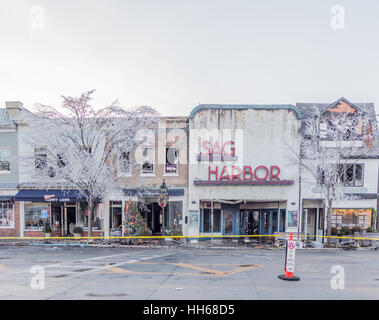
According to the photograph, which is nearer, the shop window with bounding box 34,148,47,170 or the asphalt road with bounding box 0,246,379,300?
the asphalt road with bounding box 0,246,379,300

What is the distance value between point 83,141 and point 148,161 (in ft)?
15.2

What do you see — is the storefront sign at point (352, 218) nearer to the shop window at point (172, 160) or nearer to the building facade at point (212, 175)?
the building facade at point (212, 175)

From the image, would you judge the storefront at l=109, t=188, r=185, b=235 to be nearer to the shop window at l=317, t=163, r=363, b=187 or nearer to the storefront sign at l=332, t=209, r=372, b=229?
the storefront sign at l=332, t=209, r=372, b=229

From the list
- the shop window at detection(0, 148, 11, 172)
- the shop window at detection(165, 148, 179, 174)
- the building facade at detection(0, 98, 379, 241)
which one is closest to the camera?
the building facade at detection(0, 98, 379, 241)

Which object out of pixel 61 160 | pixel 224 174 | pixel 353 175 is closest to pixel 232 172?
pixel 224 174

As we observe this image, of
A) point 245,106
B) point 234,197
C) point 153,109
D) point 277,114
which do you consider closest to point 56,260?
point 153,109

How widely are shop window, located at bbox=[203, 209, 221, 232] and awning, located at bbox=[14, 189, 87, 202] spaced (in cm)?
830

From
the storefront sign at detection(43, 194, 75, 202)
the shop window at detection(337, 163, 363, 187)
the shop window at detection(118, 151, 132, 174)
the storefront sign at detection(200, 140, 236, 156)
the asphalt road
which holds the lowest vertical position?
the asphalt road

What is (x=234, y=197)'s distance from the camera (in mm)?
19141

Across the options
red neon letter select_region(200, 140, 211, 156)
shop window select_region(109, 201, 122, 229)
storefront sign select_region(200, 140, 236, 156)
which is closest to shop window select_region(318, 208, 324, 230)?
storefront sign select_region(200, 140, 236, 156)

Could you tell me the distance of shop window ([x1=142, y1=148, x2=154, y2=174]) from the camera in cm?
1959

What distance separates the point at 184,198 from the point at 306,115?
10372 mm

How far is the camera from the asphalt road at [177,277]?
748 centimetres

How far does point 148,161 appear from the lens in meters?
19.6
